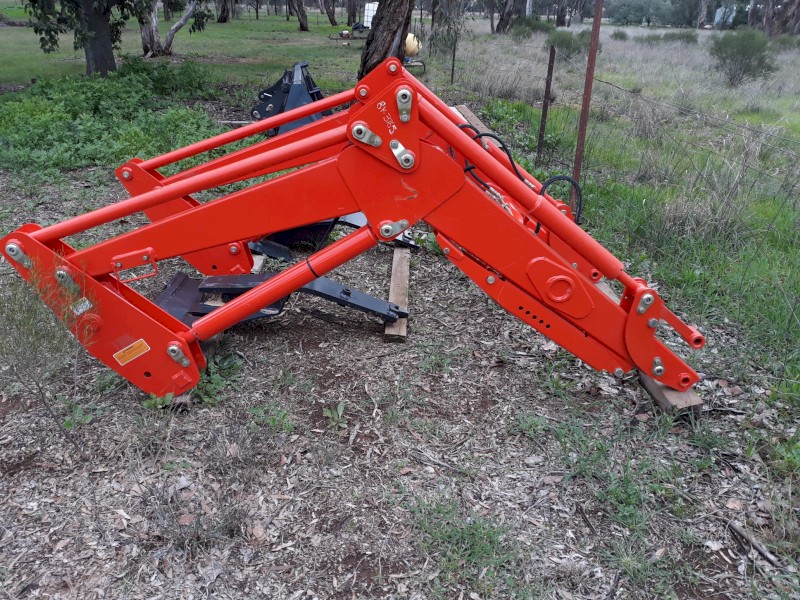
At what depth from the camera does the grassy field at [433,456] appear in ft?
7.95

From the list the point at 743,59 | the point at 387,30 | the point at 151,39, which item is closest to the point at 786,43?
the point at 743,59

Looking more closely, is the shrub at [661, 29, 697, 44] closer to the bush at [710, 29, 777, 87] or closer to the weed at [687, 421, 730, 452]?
the bush at [710, 29, 777, 87]

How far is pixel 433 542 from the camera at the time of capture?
252 centimetres

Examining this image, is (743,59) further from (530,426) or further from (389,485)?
(389,485)

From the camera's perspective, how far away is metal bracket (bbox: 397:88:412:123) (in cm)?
244

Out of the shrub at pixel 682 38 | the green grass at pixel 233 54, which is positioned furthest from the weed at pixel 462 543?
the shrub at pixel 682 38

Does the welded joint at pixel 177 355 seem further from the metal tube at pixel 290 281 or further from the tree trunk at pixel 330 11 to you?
the tree trunk at pixel 330 11

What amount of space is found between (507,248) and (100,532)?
2.01m

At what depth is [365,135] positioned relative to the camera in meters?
2.51

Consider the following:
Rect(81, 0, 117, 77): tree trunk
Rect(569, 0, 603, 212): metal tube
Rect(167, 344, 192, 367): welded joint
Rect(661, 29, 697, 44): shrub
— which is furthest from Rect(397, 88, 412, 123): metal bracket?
Rect(661, 29, 697, 44): shrub

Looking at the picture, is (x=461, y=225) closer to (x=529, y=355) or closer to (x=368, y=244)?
(x=368, y=244)

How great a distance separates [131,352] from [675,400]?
2640 millimetres

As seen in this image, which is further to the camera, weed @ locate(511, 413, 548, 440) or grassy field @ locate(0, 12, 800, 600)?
weed @ locate(511, 413, 548, 440)

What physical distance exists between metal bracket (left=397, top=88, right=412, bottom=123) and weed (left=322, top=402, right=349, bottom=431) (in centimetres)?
150
